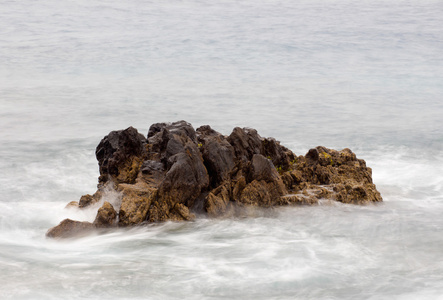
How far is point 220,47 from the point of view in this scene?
2673 centimetres

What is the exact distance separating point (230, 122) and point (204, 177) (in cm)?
788

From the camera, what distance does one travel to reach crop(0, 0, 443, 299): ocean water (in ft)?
19.0

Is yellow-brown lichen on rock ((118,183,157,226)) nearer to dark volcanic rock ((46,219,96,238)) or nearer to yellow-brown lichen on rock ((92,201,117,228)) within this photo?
yellow-brown lichen on rock ((92,201,117,228))

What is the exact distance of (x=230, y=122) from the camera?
15.3m

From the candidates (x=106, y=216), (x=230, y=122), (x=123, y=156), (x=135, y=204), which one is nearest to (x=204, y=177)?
(x=135, y=204)

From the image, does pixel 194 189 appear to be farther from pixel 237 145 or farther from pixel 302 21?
pixel 302 21

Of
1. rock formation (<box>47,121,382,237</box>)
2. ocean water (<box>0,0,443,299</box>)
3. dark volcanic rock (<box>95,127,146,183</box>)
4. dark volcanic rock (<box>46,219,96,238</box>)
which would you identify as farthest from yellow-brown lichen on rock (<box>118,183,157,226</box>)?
dark volcanic rock (<box>95,127,146,183</box>)

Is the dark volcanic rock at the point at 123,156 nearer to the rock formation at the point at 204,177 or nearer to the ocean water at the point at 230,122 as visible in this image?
the rock formation at the point at 204,177

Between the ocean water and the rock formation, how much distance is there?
0.66 feet

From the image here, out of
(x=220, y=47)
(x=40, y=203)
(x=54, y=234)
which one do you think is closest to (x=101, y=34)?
(x=220, y=47)

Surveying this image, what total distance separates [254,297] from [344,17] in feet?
102

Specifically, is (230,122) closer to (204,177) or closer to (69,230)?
(204,177)

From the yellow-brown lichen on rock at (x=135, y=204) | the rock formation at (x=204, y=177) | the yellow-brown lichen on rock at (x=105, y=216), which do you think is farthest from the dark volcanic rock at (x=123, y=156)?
the yellow-brown lichen on rock at (x=105, y=216)

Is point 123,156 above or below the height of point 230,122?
above
